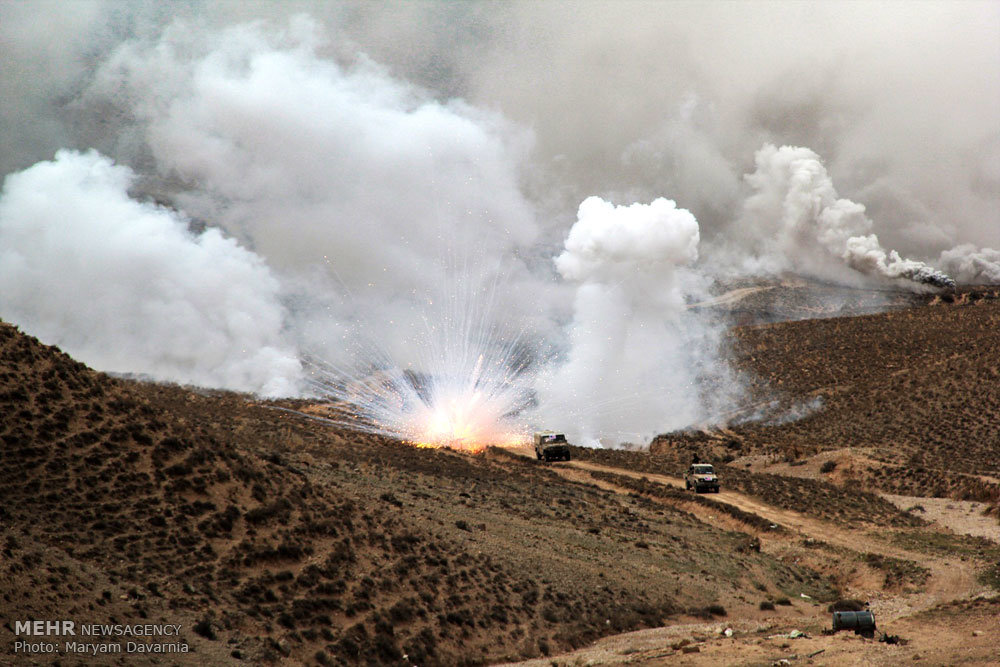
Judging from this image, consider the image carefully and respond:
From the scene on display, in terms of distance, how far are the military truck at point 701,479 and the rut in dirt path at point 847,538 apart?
839mm

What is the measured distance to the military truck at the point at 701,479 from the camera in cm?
5098

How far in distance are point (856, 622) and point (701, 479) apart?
93.8 ft

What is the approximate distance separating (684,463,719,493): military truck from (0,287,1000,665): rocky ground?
839mm

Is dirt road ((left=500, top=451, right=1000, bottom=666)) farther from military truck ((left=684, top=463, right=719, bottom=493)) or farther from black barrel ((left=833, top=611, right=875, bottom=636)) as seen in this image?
military truck ((left=684, top=463, right=719, bottom=493))

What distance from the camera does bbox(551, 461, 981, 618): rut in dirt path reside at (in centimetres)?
2959

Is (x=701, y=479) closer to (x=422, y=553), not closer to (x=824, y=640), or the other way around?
(x=824, y=640)

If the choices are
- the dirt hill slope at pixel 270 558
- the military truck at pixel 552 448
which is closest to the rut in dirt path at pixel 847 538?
the military truck at pixel 552 448

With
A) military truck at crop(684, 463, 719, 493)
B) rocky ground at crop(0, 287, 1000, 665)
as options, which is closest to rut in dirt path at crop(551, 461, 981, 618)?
rocky ground at crop(0, 287, 1000, 665)

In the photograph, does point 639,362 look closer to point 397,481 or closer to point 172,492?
point 397,481

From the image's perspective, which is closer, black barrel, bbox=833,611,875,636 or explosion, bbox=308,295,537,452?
black barrel, bbox=833,611,875,636

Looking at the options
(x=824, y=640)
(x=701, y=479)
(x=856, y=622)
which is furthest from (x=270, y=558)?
(x=701, y=479)

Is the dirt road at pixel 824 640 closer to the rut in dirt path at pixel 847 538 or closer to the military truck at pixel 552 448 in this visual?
the rut in dirt path at pixel 847 538

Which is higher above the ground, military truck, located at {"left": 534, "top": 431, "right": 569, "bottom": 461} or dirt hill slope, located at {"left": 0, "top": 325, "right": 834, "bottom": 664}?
military truck, located at {"left": 534, "top": 431, "right": 569, "bottom": 461}

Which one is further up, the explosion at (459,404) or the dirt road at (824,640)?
the explosion at (459,404)
